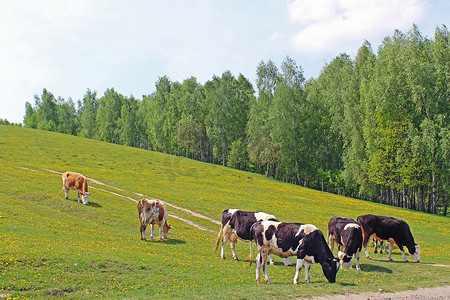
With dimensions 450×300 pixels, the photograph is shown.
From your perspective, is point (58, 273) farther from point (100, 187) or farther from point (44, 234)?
point (100, 187)

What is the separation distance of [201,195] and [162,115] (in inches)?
2750

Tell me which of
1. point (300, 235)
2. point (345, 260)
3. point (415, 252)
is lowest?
point (345, 260)

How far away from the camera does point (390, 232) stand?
853 inches

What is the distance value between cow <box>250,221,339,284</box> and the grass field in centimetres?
81

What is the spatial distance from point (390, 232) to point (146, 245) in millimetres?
15182

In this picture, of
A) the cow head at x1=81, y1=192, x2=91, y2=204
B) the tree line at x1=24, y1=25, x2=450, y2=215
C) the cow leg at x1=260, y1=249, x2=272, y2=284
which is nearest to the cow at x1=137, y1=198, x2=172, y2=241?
the cow leg at x1=260, y1=249, x2=272, y2=284

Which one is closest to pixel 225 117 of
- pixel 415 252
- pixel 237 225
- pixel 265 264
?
pixel 415 252

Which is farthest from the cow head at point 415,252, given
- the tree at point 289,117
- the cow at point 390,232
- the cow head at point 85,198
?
the tree at point 289,117

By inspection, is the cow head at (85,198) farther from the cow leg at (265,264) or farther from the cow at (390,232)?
the cow at (390,232)

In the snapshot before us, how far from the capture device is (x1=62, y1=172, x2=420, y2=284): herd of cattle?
14.5 metres

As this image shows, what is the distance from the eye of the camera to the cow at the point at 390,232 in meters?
21.3

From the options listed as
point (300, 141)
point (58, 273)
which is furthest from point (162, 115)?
point (58, 273)

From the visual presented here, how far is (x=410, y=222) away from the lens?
127ft

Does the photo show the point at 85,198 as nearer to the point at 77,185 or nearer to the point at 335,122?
the point at 77,185
